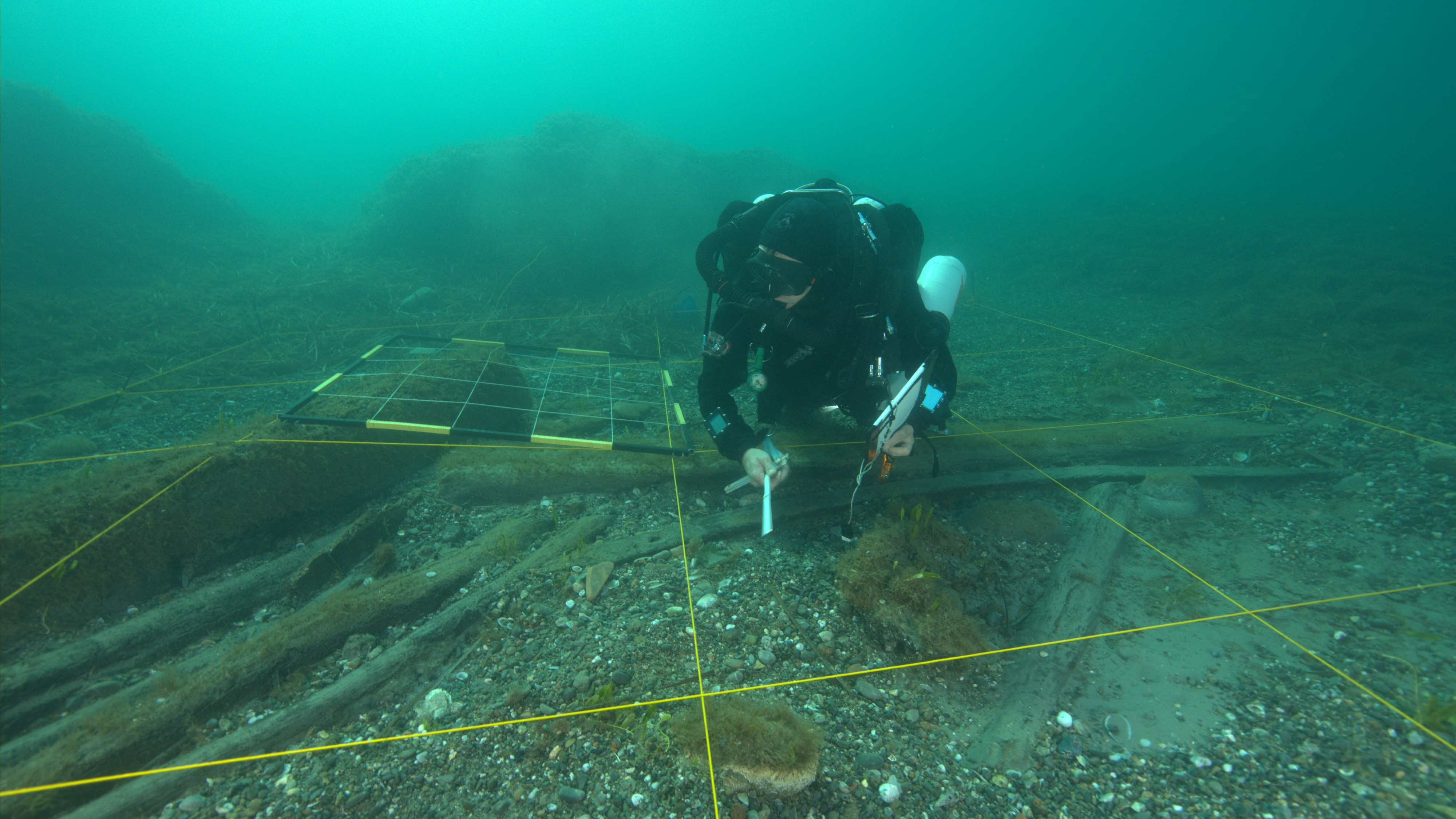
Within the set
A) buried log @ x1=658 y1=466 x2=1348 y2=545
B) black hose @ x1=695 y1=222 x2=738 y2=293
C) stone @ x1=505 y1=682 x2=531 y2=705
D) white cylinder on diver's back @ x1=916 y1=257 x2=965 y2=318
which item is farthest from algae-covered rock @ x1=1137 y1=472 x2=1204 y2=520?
stone @ x1=505 y1=682 x2=531 y2=705

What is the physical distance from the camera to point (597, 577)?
2.85 m

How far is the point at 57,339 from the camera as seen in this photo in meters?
6.55

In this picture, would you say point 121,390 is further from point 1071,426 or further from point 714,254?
point 1071,426

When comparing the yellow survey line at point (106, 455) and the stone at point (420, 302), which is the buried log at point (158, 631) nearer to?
the yellow survey line at point (106, 455)

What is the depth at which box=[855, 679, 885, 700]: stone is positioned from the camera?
2262 mm

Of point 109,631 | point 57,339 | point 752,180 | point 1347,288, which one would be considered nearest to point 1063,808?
point 109,631

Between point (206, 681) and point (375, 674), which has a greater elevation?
point (206, 681)

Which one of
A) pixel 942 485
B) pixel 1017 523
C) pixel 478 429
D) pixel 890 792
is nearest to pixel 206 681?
pixel 478 429

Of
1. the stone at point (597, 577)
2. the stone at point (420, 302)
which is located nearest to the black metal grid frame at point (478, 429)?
the stone at point (597, 577)

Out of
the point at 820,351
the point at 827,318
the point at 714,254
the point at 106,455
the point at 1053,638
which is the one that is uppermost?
the point at 714,254

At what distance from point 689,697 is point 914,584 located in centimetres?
123

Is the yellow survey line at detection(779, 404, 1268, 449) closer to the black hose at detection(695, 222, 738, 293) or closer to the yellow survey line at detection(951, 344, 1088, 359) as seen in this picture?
the black hose at detection(695, 222, 738, 293)

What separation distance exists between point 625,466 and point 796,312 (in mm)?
1778

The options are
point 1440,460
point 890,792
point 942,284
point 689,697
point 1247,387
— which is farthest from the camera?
point 1247,387
